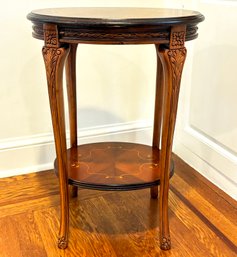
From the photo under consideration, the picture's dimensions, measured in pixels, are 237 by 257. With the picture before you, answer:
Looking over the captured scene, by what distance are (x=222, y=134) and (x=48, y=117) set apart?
79 centimetres

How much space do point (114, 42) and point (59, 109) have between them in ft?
0.88

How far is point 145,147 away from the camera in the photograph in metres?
1.47

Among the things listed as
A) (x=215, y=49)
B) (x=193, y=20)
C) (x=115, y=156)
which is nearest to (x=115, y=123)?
(x=115, y=156)

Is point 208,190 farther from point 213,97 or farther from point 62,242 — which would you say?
point 62,242

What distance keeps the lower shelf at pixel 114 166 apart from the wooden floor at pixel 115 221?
215 millimetres

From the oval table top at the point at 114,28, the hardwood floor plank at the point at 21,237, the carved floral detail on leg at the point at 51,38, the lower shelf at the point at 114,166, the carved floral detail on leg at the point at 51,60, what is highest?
the oval table top at the point at 114,28

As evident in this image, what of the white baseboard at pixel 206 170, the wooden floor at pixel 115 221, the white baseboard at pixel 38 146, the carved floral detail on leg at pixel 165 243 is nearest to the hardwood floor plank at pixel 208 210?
the wooden floor at pixel 115 221

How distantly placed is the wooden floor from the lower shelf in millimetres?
215

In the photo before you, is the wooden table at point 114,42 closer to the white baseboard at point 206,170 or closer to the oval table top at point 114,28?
the oval table top at point 114,28

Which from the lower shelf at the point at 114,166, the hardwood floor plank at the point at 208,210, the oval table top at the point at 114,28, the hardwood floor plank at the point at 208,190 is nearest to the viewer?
the oval table top at the point at 114,28

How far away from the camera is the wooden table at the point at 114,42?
935mm

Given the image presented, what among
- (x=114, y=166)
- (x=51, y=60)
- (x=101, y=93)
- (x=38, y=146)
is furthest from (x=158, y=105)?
(x=38, y=146)

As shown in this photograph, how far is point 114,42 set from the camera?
3.09ft

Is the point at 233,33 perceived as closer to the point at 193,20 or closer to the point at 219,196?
the point at 193,20
